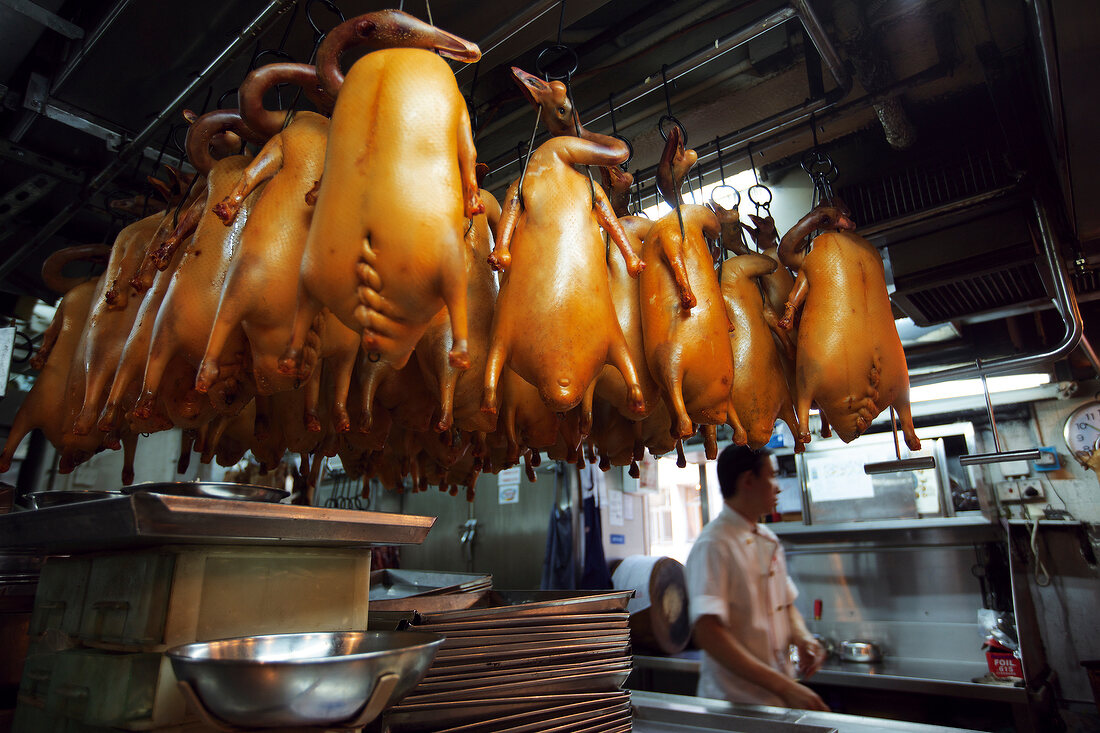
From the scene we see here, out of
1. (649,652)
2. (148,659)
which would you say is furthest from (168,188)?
(649,652)

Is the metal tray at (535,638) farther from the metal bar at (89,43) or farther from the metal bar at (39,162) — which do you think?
the metal bar at (39,162)

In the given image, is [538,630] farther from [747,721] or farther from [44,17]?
[44,17]

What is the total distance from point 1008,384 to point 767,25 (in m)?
5.26

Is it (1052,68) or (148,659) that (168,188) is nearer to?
(148,659)

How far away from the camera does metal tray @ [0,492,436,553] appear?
3.93 feet

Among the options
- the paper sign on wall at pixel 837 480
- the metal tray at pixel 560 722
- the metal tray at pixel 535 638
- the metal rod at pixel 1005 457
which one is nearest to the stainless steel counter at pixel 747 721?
the metal tray at pixel 560 722

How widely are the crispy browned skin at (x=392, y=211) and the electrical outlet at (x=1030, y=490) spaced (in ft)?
21.0

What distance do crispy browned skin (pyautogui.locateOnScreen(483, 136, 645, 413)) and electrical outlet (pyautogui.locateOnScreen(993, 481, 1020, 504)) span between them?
5.72 meters

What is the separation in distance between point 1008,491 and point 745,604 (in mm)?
3750

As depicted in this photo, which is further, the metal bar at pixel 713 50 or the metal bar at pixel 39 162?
the metal bar at pixel 39 162

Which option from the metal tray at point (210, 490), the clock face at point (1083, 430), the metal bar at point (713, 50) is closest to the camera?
the metal tray at point (210, 490)

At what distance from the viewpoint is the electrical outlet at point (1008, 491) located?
569 cm

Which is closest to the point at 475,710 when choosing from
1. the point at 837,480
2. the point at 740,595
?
the point at 740,595

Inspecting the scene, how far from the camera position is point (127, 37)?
221 cm
